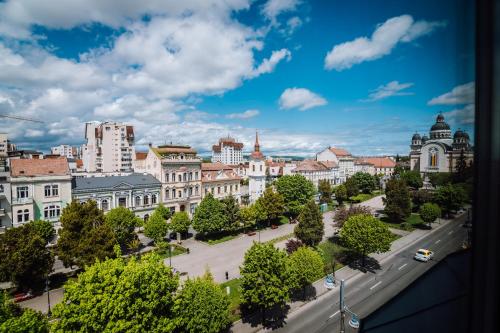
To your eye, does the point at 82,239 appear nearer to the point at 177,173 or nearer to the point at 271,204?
the point at 177,173

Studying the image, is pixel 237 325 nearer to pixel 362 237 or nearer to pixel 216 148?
pixel 362 237

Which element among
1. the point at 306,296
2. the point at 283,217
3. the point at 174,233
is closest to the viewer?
the point at 306,296

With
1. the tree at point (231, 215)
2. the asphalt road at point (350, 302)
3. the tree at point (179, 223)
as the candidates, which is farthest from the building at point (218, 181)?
the asphalt road at point (350, 302)

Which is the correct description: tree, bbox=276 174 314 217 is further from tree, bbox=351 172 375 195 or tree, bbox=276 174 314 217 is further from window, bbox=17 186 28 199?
window, bbox=17 186 28 199

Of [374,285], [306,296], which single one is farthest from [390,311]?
[374,285]

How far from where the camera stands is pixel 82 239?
17.0 meters

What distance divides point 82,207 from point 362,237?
18.6 m

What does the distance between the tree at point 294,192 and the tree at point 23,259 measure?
23.6 meters

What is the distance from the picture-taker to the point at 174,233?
2827cm

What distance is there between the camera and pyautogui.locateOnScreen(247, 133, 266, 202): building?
4141 cm

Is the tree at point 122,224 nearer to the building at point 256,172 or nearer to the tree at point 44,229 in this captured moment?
the tree at point 44,229

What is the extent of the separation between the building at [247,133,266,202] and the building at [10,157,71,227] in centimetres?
2384

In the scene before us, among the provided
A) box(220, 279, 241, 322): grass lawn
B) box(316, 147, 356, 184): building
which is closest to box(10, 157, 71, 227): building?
box(220, 279, 241, 322): grass lawn

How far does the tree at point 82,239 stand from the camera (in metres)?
16.5
